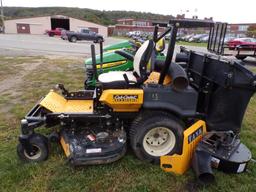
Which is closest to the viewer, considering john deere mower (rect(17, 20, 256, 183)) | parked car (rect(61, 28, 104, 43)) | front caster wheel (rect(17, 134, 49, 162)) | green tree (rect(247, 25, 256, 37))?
john deere mower (rect(17, 20, 256, 183))

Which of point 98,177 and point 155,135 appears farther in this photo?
point 155,135

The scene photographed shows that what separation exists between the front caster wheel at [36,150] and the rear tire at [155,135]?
3.28 feet

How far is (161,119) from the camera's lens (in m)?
2.87

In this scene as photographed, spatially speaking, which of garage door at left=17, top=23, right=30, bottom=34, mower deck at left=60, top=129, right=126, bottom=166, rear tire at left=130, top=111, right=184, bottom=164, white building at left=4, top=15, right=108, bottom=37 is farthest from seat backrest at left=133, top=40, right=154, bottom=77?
garage door at left=17, top=23, right=30, bottom=34

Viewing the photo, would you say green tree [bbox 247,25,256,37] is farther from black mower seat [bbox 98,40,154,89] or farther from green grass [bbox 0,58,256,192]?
green grass [bbox 0,58,256,192]

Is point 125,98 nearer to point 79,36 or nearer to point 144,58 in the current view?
point 144,58

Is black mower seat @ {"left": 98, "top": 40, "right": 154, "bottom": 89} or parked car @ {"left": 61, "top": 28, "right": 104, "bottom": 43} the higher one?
black mower seat @ {"left": 98, "top": 40, "right": 154, "bottom": 89}

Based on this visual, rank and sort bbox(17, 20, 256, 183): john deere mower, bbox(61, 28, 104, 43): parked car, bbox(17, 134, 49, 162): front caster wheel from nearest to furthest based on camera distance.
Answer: bbox(17, 20, 256, 183): john deere mower, bbox(17, 134, 49, 162): front caster wheel, bbox(61, 28, 104, 43): parked car

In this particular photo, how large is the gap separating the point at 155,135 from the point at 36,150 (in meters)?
1.39

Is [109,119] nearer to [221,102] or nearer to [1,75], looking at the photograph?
[221,102]

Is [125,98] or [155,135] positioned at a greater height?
[125,98]

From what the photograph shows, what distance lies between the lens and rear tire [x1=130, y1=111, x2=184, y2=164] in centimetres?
288

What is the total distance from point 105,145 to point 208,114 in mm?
1279

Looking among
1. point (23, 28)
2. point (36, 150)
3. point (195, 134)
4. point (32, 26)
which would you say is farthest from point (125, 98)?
point (23, 28)
